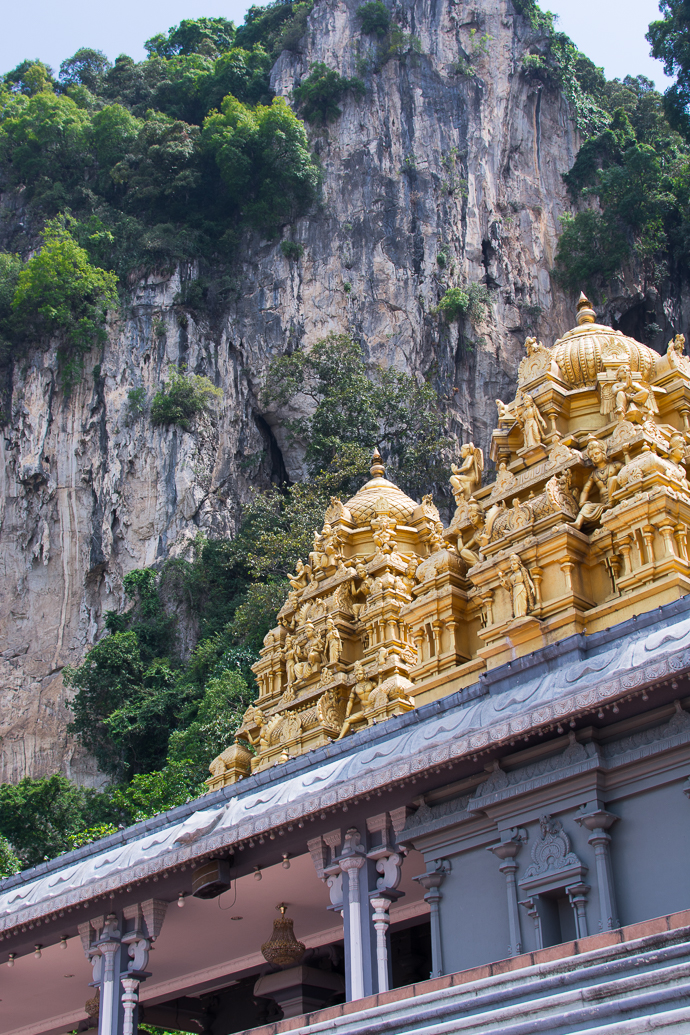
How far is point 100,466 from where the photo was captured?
41.2 meters

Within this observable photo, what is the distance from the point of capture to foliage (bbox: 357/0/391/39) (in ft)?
156

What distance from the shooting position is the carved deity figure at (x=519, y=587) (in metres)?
16.8

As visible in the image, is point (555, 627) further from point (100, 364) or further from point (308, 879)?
point (100, 364)

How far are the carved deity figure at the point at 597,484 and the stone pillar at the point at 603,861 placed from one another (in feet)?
23.1

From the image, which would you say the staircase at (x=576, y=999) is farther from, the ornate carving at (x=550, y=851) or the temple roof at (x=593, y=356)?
the temple roof at (x=593, y=356)

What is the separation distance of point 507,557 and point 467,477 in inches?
150

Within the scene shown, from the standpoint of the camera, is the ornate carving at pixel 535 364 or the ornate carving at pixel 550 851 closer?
the ornate carving at pixel 550 851

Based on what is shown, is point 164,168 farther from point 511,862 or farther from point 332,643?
point 511,862

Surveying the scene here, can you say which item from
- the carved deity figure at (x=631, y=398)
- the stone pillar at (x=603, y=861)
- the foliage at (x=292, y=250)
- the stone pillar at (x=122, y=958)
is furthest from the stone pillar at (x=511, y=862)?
the foliage at (x=292, y=250)

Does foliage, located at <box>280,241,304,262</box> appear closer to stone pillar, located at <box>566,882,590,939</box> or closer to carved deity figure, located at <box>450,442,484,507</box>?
carved deity figure, located at <box>450,442,484,507</box>

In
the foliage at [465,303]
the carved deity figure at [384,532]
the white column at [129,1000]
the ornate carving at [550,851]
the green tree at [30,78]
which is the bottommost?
the white column at [129,1000]

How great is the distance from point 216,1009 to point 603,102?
144 ft

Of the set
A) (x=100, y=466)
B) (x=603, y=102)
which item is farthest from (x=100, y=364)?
(x=603, y=102)

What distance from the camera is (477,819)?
11523 millimetres
